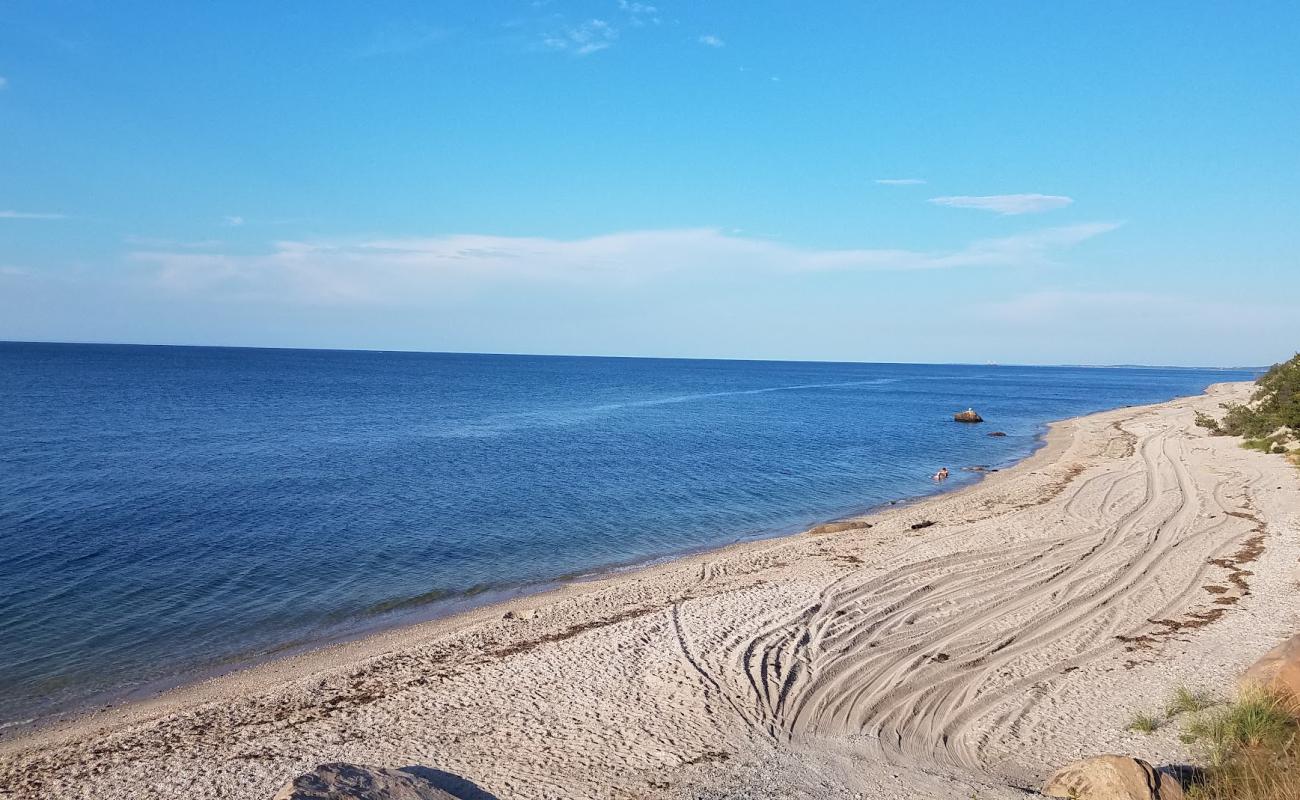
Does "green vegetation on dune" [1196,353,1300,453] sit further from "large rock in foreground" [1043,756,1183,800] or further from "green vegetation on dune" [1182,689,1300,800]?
"large rock in foreground" [1043,756,1183,800]

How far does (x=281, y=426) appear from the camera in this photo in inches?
2291

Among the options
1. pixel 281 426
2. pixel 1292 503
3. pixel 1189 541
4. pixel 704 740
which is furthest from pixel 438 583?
pixel 281 426

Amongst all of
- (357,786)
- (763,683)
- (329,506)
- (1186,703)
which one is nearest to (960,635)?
(1186,703)

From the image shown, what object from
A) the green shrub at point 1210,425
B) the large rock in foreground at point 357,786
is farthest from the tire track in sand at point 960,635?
the green shrub at point 1210,425

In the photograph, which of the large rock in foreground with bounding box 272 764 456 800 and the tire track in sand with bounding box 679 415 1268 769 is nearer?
the large rock in foreground with bounding box 272 764 456 800

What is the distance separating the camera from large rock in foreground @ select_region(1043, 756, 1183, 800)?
750 cm

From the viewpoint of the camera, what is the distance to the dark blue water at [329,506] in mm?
A: 17906

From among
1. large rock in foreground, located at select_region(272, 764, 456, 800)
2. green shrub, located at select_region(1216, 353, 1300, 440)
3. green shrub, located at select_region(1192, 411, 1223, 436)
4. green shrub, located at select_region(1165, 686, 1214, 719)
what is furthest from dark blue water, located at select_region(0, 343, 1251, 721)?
green shrub, located at select_region(1165, 686, 1214, 719)

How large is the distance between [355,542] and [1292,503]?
106 feet

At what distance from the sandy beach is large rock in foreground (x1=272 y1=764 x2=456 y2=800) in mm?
721

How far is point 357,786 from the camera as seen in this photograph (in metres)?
6.23

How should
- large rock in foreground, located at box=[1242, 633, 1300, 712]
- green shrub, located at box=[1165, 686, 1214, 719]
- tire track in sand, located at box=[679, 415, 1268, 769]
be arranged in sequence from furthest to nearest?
1. tire track in sand, located at box=[679, 415, 1268, 769]
2. green shrub, located at box=[1165, 686, 1214, 719]
3. large rock in foreground, located at box=[1242, 633, 1300, 712]

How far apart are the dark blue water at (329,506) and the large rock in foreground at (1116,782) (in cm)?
1548

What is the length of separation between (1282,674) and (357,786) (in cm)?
1109
